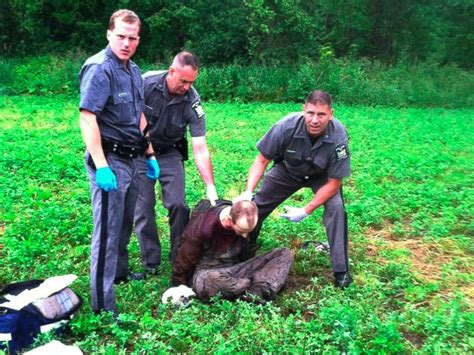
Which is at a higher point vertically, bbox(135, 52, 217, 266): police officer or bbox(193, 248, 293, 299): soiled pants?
bbox(135, 52, 217, 266): police officer

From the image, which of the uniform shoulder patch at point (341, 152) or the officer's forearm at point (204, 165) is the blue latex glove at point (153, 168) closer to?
the officer's forearm at point (204, 165)

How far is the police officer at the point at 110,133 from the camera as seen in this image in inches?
130

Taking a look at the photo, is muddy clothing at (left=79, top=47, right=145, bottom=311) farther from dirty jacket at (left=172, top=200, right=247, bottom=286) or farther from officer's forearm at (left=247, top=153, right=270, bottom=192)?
officer's forearm at (left=247, top=153, right=270, bottom=192)

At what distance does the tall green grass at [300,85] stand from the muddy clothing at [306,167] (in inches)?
451

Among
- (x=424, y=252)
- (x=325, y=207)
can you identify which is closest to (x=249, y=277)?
(x=325, y=207)

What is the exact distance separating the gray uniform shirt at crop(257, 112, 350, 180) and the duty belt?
1.27 metres

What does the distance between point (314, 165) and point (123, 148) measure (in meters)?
1.70

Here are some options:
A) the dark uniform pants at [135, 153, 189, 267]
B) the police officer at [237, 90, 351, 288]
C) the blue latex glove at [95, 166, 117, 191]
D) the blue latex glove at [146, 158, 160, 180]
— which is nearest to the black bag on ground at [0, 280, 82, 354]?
the blue latex glove at [95, 166, 117, 191]

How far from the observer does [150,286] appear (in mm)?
4125

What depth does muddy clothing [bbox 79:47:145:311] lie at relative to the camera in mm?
3336

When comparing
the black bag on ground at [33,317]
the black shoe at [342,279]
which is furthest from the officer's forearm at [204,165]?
the black bag on ground at [33,317]

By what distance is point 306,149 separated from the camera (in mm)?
4477

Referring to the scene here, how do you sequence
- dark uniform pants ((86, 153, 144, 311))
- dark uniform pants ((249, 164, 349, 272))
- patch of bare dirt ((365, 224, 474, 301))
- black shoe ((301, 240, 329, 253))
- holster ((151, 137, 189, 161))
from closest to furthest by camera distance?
dark uniform pants ((86, 153, 144, 311))
dark uniform pants ((249, 164, 349, 272))
holster ((151, 137, 189, 161))
patch of bare dirt ((365, 224, 474, 301))
black shoe ((301, 240, 329, 253))

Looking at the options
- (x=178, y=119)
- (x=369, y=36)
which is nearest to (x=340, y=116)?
(x=178, y=119)
